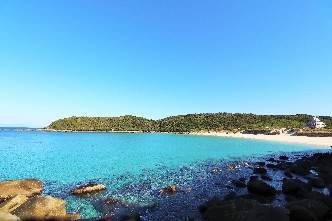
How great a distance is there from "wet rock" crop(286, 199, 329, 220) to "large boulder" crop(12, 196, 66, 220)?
46.4 feet

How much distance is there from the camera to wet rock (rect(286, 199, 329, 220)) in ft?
63.9

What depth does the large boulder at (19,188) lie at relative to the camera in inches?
1105

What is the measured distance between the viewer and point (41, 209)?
21.5 metres

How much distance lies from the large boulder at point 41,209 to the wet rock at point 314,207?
14.1 meters

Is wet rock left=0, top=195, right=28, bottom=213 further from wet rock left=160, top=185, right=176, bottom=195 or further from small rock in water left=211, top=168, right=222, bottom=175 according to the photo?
small rock in water left=211, top=168, right=222, bottom=175

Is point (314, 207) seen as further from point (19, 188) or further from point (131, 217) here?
point (19, 188)

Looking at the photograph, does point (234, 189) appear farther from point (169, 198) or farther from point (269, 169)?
point (269, 169)

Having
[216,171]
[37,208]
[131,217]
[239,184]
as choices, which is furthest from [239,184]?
[37,208]

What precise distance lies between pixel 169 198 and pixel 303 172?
19.7m

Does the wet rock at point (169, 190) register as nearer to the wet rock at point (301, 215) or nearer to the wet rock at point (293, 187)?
the wet rock at point (293, 187)

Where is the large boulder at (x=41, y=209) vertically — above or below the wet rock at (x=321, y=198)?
below

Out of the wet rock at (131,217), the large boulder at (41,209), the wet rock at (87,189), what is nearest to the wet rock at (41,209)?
the large boulder at (41,209)

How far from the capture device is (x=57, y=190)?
3247cm

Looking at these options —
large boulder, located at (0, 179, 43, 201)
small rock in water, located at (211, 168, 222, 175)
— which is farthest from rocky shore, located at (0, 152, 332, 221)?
small rock in water, located at (211, 168, 222, 175)
